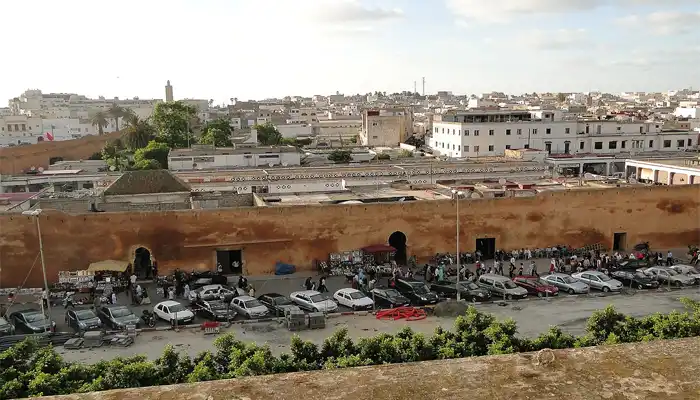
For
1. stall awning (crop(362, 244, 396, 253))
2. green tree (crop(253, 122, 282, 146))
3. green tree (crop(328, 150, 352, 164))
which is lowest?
stall awning (crop(362, 244, 396, 253))

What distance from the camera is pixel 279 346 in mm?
15305

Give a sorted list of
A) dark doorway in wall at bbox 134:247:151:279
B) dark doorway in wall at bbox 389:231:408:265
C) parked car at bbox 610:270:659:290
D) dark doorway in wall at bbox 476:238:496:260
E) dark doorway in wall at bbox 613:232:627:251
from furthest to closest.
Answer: dark doorway in wall at bbox 613:232:627:251 → dark doorway in wall at bbox 476:238:496:260 → dark doorway in wall at bbox 389:231:408:265 → dark doorway in wall at bbox 134:247:151:279 → parked car at bbox 610:270:659:290

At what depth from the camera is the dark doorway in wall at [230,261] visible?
22391mm

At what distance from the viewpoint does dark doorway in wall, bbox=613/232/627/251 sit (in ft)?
84.1

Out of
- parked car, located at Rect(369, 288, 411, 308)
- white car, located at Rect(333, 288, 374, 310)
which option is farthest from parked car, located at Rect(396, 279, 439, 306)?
white car, located at Rect(333, 288, 374, 310)

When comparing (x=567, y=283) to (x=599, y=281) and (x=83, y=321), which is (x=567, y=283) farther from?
(x=83, y=321)

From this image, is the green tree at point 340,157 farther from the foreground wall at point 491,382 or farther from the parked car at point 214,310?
the foreground wall at point 491,382

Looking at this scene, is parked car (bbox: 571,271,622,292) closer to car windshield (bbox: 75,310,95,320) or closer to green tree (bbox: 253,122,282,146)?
car windshield (bbox: 75,310,95,320)

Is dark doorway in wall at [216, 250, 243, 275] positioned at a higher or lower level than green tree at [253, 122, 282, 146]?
lower

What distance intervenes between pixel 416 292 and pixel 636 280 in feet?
23.7

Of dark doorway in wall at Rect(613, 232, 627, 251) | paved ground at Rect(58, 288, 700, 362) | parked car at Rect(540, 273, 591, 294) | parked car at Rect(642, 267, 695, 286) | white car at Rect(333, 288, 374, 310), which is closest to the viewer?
paved ground at Rect(58, 288, 700, 362)

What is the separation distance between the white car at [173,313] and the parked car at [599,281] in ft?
39.4

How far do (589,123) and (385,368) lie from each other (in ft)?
149

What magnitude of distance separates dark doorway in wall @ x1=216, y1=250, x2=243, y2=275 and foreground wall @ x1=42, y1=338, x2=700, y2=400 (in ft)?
49.3
